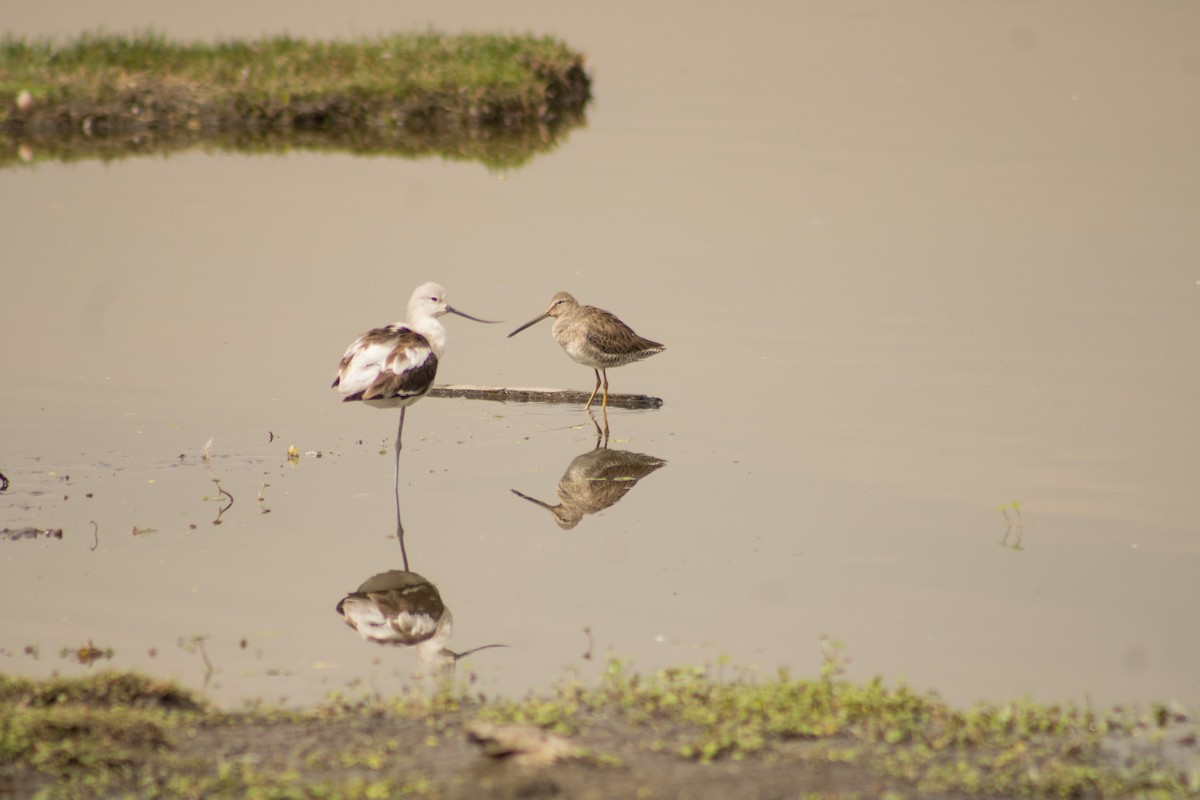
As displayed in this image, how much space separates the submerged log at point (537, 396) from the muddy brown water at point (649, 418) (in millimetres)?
157

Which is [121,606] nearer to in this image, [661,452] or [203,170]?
[661,452]

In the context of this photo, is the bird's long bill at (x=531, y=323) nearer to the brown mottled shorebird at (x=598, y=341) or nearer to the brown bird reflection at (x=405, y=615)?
the brown mottled shorebird at (x=598, y=341)

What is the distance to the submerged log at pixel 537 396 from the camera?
14.0 meters

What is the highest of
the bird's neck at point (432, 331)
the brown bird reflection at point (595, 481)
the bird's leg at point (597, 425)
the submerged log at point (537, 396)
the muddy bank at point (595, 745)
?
the bird's neck at point (432, 331)

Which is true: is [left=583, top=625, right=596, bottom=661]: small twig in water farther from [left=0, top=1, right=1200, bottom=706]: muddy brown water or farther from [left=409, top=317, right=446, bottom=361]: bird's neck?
[left=409, top=317, right=446, bottom=361]: bird's neck

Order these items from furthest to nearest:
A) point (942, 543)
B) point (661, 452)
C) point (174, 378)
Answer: point (174, 378) → point (661, 452) → point (942, 543)

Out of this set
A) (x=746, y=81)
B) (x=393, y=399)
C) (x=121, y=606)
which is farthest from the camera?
(x=746, y=81)

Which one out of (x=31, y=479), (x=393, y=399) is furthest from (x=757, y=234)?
(x=31, y=479)

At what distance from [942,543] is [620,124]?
20.1m

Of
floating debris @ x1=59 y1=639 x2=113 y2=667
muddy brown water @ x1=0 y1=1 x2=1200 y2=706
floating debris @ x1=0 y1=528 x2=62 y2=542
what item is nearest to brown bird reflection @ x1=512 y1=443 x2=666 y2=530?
muddy brown water @ x1=0 y1=1 x2=1200 y2=706

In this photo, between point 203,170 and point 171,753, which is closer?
point 171,753

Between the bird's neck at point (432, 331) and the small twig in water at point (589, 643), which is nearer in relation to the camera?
the small twig in water at point (589, 643)

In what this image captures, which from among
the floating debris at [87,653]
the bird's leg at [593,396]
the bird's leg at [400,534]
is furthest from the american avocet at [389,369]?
the floating debris at [87,653]

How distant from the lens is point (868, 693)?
7.84 metres
